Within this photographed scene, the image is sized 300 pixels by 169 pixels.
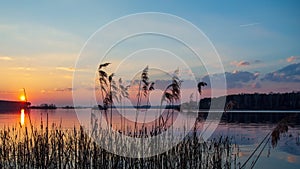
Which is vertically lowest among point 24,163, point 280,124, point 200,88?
point 24,163

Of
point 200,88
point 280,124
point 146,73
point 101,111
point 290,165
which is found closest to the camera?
point 280,124

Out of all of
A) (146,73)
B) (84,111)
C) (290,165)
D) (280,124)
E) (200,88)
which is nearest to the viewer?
(280,124)

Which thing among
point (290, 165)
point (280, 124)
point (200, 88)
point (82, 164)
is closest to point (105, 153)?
point (82, 164)

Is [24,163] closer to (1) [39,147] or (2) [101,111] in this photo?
(1) [39,147]

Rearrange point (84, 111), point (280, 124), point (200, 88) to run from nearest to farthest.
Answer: point (280, 124)
point (200, 88)
point (84, 111)

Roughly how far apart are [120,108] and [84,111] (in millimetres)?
1438

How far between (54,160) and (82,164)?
80 centimetres

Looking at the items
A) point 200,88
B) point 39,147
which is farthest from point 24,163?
point 200,88

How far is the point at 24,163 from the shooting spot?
8.82 meters

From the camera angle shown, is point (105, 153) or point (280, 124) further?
point (105, 153)

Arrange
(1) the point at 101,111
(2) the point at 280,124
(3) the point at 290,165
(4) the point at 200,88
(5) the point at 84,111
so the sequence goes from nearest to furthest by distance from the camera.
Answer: (2) the point at 280,124, (4) the point at 200,88, (1) the point at 101,111, (5) the point at 84,111, (3) the point at 290,165

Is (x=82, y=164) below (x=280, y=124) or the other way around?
below

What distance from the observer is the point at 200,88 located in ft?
22.7

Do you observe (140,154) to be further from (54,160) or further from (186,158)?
(54,160)
